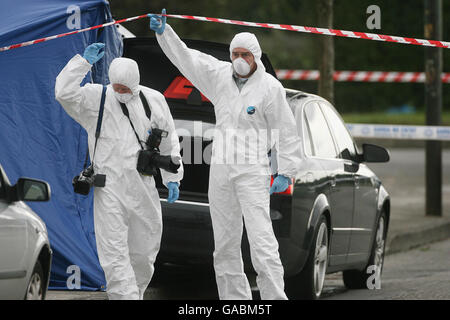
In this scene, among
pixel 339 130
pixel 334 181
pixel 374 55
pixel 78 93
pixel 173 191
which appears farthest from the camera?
pixel 374 55

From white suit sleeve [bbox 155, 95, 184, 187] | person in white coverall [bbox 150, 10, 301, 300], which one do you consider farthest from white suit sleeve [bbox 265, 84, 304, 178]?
white suit sleeve [bbox 155, 95, 184, 187]

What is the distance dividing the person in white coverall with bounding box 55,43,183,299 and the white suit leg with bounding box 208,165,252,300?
0.37m

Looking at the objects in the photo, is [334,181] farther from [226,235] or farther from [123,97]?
[123,97]

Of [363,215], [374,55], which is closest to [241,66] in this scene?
[363,215]

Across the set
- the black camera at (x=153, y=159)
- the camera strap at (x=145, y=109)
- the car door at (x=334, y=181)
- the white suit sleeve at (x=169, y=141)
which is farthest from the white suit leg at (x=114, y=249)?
the car door at (x=334, y=181)

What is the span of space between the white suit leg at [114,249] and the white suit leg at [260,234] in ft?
2.81

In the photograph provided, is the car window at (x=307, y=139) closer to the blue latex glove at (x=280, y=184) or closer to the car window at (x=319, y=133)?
the car window at (x=319, y=133)

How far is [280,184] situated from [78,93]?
153 centimetres

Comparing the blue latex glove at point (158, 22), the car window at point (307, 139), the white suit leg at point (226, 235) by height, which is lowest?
the white suit leg at point (226, 235)

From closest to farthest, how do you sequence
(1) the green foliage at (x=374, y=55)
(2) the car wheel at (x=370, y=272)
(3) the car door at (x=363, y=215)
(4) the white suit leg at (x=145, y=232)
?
(4) the white suit leg at (x=145, y=232)
(3) the car door at (x=363, y=215)
(2) the car wheel at (x=370, y=272)
(1) the green foliage at (x=374, y=55)

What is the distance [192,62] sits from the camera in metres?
7.54

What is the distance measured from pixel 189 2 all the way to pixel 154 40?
23.3 meters

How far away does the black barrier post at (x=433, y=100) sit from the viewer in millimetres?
14875

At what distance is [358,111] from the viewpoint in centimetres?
3944
